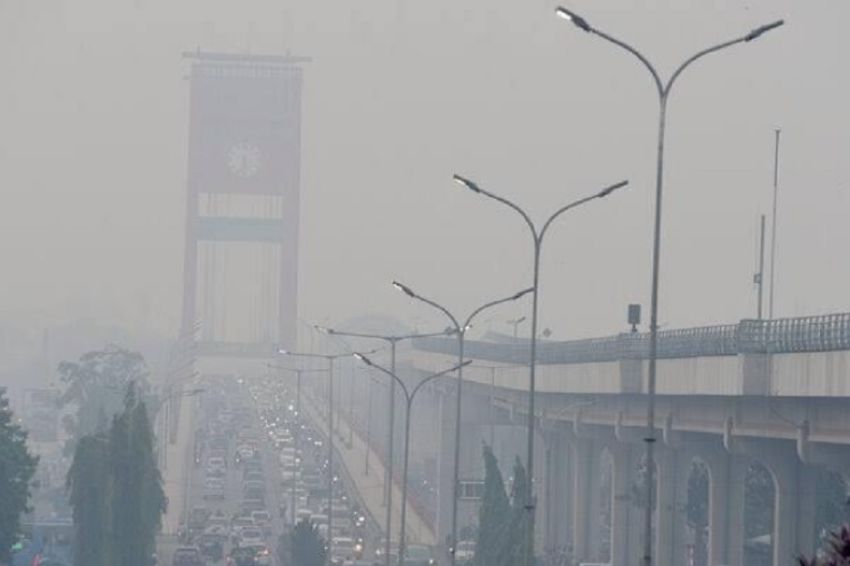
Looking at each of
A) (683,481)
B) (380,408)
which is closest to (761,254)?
(683,481)

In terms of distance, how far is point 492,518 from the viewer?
59000 millimetres

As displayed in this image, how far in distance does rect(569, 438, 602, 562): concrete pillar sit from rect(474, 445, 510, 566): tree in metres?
17.0

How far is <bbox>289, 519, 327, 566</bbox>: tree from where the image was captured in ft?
221

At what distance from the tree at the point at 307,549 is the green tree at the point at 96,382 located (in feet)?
115

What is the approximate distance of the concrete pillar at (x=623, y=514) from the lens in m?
71.6

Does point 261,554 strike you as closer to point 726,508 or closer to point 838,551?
point 726,508

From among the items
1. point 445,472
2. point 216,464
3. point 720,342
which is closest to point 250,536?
point 445,472

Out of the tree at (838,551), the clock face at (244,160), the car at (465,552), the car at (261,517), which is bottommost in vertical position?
the car at (261,517)

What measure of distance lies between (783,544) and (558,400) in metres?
27.1

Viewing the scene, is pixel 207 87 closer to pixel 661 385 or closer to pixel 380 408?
pixel 380 408

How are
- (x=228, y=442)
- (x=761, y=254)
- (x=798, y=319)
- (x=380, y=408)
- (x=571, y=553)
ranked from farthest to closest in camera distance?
1. (x=380, y=408)
2. (x=228, y=442)
3. (x=571, y=553)
4. (x=761, y=254)
5. (x=798, y=319)

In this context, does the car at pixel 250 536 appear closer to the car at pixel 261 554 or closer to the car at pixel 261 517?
the car at pixel 261 554

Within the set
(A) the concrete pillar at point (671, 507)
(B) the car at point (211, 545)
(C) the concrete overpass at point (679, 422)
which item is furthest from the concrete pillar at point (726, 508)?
(B) the car at point (211, 545)

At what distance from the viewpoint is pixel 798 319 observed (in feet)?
162
